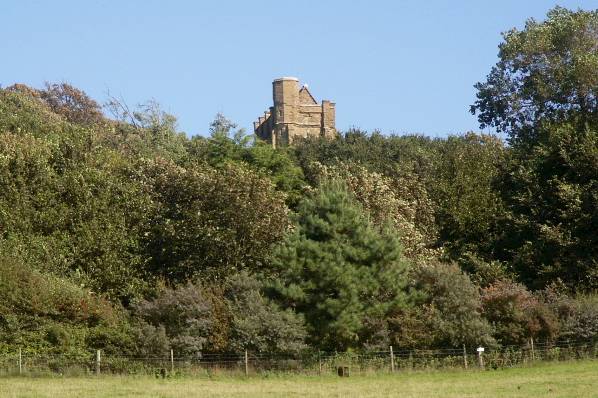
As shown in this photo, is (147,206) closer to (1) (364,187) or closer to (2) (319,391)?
(1) (364,187)

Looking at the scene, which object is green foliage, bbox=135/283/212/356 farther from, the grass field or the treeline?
the grass field

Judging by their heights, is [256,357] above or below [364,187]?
below

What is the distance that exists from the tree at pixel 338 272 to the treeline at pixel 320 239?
0.24 ft

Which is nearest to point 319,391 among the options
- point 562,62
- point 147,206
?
point 147,206

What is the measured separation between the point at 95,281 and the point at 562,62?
2658 cm

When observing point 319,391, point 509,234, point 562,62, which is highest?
point 562,62

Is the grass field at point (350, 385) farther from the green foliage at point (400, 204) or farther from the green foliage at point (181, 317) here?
the green foliage at point (400, 204)

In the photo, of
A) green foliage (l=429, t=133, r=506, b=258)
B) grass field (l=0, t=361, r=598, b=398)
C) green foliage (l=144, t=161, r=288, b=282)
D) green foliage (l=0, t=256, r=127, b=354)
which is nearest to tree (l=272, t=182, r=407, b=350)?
grass field (l=0, t=361, r=598, b=398)

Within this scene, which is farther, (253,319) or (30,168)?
(30,168)

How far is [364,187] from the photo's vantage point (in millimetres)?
49156

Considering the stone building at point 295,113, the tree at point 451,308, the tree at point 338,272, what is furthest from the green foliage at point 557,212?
the stone building at point 295,113

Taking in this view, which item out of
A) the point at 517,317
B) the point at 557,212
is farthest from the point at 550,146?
the point at 517,317

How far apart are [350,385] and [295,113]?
299 feet

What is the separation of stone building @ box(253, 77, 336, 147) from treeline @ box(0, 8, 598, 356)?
56.9m
